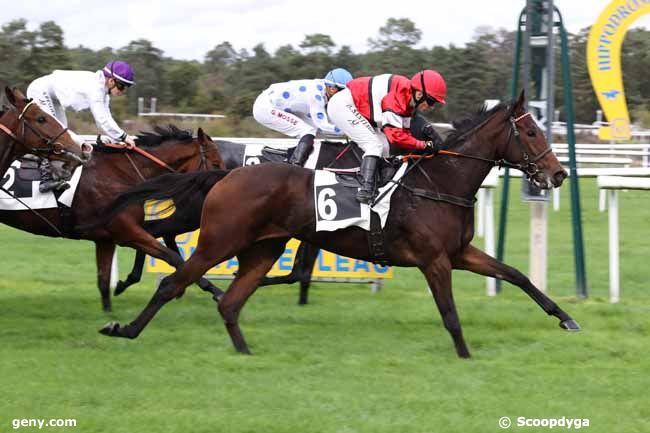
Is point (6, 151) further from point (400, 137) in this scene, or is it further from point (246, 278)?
point (400, 137)

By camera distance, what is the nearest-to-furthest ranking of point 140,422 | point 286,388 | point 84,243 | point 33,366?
point 140,422 < point 286,388 < point 33,366 < point 84,243

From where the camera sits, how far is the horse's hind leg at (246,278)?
6.02 m

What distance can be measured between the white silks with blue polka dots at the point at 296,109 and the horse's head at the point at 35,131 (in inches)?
87.3

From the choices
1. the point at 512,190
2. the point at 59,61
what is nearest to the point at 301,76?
the point at 59,61

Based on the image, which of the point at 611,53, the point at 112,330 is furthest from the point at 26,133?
the point at 611,53

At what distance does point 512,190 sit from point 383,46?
66.5 ft

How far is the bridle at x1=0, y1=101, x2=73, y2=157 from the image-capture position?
6.23 m

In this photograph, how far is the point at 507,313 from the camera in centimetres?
700

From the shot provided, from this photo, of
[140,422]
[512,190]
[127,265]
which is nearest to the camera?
[140,422]

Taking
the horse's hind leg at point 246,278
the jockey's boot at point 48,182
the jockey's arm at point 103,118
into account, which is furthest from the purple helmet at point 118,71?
the horse's hind leg at point 246,278

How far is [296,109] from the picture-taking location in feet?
27.2

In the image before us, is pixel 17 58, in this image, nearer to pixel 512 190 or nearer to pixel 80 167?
pixel 512 190

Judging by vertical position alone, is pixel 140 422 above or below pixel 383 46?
below

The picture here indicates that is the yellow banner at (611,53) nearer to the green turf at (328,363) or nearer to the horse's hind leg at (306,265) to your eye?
the green turf at (328,363)
